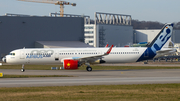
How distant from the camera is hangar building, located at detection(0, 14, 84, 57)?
69188 mm

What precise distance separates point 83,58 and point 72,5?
9958 cm

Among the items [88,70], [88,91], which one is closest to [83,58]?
[88,70]

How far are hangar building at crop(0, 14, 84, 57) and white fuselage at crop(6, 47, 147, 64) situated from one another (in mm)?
32568

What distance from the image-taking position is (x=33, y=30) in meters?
72.4

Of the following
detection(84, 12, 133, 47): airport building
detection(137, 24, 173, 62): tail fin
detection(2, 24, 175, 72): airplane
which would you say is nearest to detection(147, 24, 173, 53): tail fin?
detection(137, 24, 173, 62): tail fin

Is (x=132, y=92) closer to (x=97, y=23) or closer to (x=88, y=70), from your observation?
(x=88, y=70)

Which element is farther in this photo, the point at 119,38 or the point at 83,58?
the point at 119,38

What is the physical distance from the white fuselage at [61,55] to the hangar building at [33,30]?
32.6 m

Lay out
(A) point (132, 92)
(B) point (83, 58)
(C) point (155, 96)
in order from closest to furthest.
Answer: (C) point (155, 96) → (A) point (132, 92) → (B) point (83, 58)

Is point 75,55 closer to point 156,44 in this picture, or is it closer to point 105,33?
point 156,44

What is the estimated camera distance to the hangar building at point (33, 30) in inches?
2724

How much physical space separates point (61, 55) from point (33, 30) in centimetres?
3666

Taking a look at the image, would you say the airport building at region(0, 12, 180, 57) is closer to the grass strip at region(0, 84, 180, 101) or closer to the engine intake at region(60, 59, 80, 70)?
the engine intake at region(60, 59, 80, 70)

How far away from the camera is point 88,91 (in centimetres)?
1769
